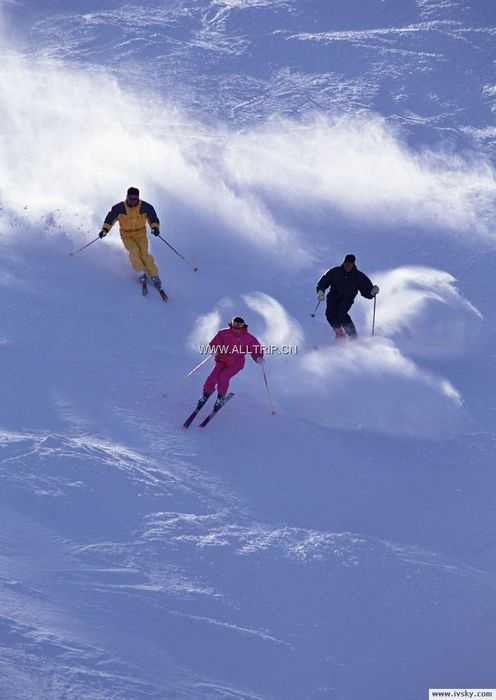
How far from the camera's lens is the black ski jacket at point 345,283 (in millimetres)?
12250

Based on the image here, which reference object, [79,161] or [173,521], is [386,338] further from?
[79,161]

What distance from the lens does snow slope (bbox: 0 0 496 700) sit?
8.40 m

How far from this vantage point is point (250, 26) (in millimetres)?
20594

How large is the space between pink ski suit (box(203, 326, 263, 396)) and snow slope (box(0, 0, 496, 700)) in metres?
0.58

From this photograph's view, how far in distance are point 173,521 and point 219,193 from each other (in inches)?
301

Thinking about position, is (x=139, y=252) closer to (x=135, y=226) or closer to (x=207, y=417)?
(x=135, y=226)


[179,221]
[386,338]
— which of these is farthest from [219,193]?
[386,338]

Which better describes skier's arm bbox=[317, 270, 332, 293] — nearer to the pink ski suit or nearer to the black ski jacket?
the black ski jacket

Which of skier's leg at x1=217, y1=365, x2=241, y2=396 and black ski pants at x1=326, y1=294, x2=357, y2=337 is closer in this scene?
skier's leg at x1=217, y1=365, x2=241, y2=396

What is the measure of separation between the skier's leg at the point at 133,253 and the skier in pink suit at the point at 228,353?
8.49 feet

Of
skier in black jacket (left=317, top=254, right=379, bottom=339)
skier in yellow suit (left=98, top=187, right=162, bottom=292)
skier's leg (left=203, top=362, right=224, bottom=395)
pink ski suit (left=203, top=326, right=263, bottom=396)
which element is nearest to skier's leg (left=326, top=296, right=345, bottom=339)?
skier in black jacket (left=317, top=254, right=379, bottom=339)

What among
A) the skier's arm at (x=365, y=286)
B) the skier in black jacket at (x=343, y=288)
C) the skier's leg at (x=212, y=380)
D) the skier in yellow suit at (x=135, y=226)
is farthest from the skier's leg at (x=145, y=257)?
the skier's arm at (x=365, y=286)

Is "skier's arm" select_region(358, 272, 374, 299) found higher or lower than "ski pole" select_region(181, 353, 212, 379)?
higher

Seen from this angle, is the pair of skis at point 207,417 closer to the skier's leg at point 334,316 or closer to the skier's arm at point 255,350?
the skier's arm at point 255,350
